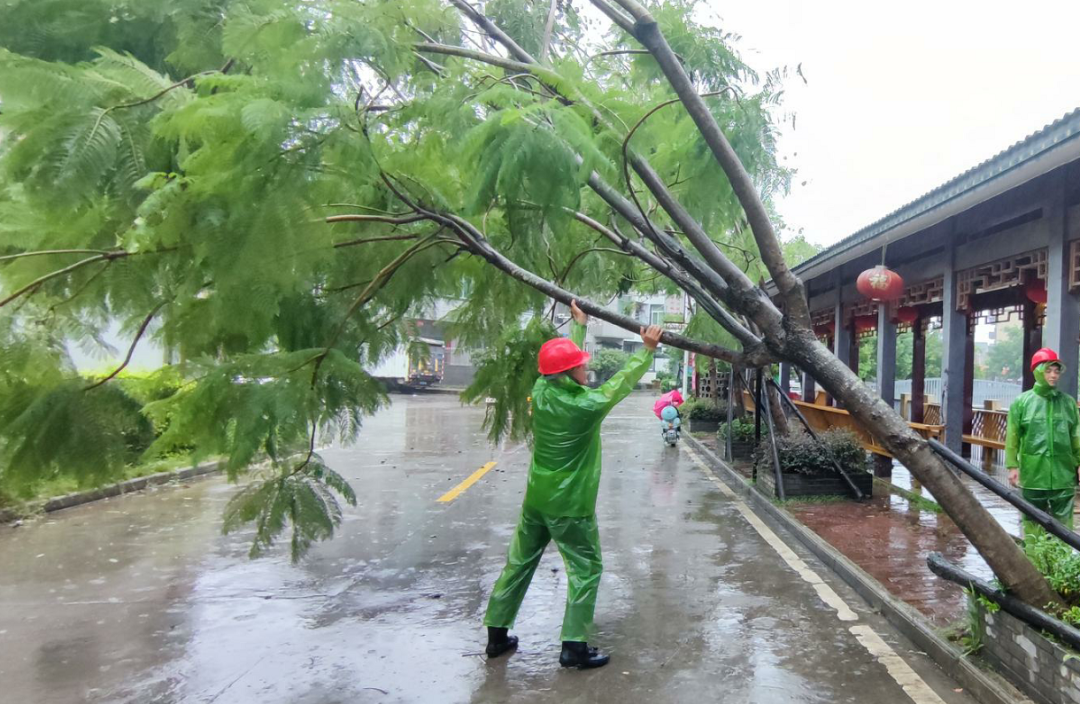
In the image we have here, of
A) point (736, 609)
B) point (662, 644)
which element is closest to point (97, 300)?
point (662, 644)

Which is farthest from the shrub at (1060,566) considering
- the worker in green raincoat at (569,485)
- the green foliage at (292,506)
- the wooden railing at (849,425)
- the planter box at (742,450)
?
the planter box at (742,450)

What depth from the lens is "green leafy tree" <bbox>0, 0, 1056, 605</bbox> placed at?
11.3 feet

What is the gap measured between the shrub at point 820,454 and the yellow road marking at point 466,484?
4.43m

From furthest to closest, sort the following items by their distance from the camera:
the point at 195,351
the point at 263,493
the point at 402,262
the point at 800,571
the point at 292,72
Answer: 1. the point at 800,571
2. the point at 402,262
3. the point at 263,493
4. the point at 195,351
5. the point at 292,72

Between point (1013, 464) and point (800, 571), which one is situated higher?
point (1013, 464)

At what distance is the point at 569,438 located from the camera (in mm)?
Result: 4824

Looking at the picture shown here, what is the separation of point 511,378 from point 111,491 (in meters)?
8.19

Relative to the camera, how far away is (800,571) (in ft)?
23.7

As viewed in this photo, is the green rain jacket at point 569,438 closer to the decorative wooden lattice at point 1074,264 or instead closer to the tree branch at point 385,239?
the tree branch at point 385,239

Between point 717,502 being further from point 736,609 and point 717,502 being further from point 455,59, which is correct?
point 455,59

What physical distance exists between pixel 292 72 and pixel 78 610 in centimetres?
470

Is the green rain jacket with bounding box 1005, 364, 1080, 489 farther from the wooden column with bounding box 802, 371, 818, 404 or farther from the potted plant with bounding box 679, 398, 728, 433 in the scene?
the potted plant with bounding box 679, 398, 728, 433

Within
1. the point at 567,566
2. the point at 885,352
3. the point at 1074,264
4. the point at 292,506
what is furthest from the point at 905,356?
the point at 292,506

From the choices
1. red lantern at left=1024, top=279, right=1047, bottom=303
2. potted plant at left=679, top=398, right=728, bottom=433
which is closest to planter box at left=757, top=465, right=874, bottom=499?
red lantern at left=1024, top=279, right=1047, bottom=303
